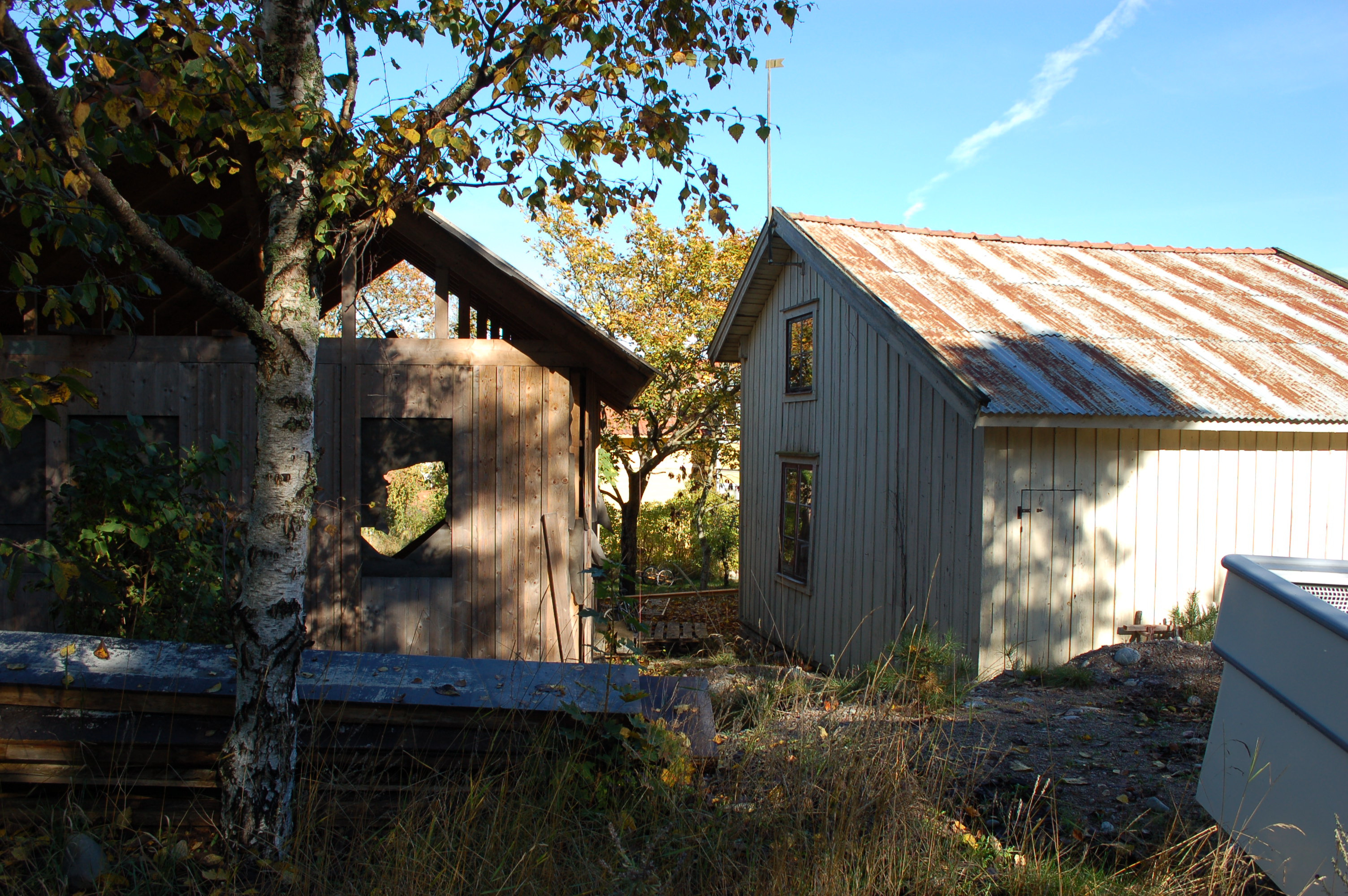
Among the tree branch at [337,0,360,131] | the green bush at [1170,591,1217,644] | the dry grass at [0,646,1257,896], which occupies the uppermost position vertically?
the tree branch at [337,0,360,131]

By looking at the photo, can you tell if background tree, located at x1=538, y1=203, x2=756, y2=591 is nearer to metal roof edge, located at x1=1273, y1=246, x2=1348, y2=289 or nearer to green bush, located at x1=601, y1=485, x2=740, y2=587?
green bush, located at x1=601, y1=485, x2=740, y2=587

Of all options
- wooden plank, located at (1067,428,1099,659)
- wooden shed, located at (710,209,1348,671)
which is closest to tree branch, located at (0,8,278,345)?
wooden shed, located at (710,209,1348,671)

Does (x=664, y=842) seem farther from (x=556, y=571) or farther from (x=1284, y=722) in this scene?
(x=556, y=571)

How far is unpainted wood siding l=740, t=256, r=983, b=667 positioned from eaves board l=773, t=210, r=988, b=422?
0.24 meters

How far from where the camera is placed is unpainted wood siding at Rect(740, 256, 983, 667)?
25.6 ft

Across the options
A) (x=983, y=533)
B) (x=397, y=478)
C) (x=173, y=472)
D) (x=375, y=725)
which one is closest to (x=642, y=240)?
(x=397, y=478)

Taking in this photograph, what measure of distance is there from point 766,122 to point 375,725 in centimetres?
318

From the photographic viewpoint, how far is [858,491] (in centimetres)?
948

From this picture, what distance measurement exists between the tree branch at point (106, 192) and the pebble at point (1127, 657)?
7560 mm

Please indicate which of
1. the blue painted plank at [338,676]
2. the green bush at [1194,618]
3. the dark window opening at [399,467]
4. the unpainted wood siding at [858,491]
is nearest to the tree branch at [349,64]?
the blue painted plank at [338,676]

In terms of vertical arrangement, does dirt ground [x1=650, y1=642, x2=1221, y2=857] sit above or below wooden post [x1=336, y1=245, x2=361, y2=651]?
below

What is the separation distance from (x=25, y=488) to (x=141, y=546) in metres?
2.58

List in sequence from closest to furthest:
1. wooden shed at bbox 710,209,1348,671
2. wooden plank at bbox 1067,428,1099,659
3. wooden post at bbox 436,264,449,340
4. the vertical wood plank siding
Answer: wooden post at bbox 436,264,449,340, the vertical wood plank siding, wooden shed at bbox 710,209,1348,671, wooden plank at bbox 1067,428,1099,659

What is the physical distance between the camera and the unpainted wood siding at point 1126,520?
7520mm
